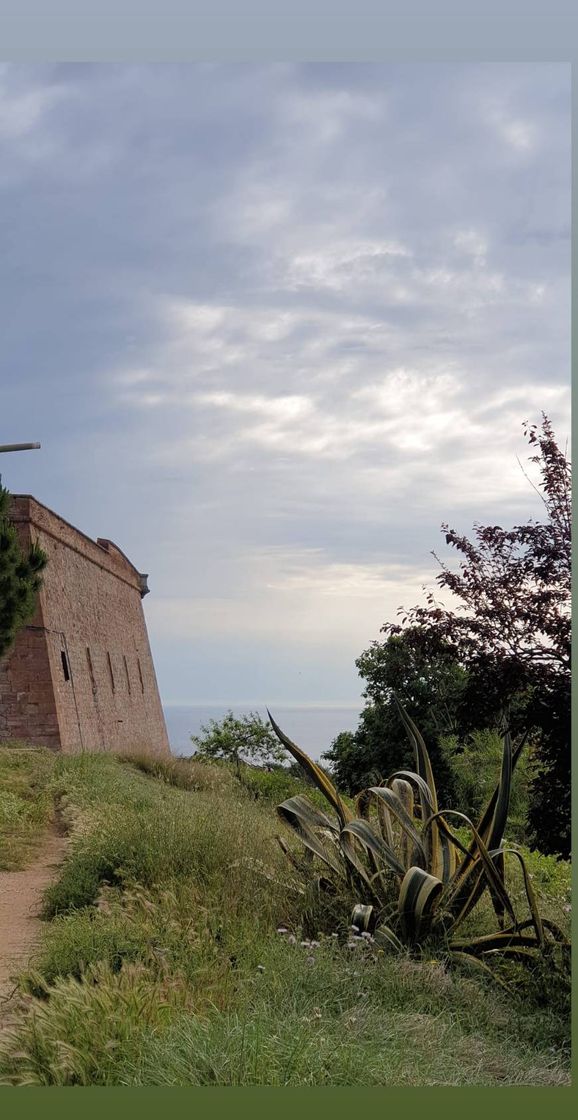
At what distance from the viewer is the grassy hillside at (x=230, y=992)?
13.3 ft

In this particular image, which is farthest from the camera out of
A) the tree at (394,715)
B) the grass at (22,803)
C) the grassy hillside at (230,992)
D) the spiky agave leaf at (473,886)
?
the tree at (394,715)

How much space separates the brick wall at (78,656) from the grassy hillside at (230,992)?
1121 cm

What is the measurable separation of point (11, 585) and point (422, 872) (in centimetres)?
1072

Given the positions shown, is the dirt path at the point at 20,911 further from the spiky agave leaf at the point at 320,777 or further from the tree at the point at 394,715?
the tree at the point at 394,715

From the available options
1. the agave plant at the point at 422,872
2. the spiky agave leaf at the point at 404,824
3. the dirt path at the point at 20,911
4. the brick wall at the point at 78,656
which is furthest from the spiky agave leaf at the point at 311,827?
the brick wall at the point at 78,656

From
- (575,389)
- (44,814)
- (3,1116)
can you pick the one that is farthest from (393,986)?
(44,814)

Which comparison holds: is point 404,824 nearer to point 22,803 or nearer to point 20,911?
point 20,911

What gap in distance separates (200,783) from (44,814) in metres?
4.72

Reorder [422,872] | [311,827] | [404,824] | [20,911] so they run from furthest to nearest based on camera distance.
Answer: [20,911] → [311,827] → [404,824] → [422,872]

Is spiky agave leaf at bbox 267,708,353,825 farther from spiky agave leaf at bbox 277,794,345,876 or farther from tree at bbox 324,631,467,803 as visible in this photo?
tree at bbox 324,631,467,803

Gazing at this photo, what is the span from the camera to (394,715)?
17.8 meters

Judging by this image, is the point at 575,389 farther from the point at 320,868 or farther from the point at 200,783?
the point at 200,783

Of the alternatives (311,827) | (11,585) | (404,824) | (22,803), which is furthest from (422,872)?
(11,585)

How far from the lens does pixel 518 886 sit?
343 inches
